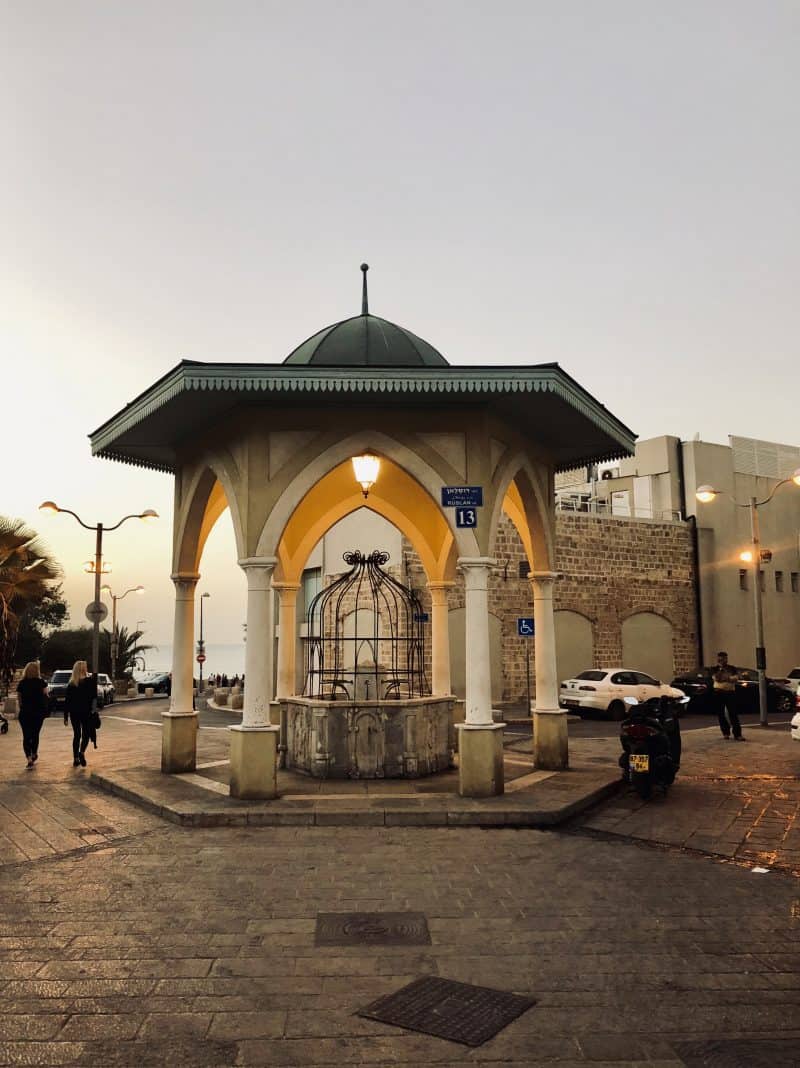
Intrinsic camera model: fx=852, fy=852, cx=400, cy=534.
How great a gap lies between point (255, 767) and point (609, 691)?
14488 millimetres

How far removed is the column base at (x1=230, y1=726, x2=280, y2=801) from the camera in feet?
30.0

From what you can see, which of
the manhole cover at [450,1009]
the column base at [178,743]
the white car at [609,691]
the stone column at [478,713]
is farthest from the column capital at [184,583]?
the white car at [609,691]

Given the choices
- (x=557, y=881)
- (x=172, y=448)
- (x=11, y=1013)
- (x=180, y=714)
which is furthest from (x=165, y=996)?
(x=172, y=448)

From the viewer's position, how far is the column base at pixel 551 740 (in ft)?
37.5

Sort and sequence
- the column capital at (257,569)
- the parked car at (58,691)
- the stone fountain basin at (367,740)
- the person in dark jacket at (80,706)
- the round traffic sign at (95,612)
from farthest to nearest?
the parked car at (58,691), the round traffic sign at (95,612), the person in dark jacket at (80,706), the stone fountain basin at (367,740), the column capital at (257,569)

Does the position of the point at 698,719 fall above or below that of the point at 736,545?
below

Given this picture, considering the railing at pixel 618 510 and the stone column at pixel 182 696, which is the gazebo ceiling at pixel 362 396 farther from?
the railing at pixel 618 510

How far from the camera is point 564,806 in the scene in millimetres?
8883

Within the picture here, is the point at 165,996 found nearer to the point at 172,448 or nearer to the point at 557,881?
the point at 557,881

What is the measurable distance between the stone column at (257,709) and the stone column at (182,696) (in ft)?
6.85

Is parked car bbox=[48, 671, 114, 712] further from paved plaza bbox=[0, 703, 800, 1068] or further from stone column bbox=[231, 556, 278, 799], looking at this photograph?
paved plaza bbox=[0, 703, 800, 1068]

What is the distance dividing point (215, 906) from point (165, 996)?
155 cm

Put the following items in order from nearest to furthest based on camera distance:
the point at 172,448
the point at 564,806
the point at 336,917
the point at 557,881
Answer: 1. the point at 336,917
2. the point at 557,881
3. the point at 564,806
4. the point at 172,448

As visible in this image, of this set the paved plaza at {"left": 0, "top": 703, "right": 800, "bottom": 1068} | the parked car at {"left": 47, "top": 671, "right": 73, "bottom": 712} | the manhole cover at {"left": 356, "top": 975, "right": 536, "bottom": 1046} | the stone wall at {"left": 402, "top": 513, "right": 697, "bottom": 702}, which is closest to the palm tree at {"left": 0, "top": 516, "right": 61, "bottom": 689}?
the parked car at {"left": 47, "top": 671, "right": 73, "bottom": 712}
